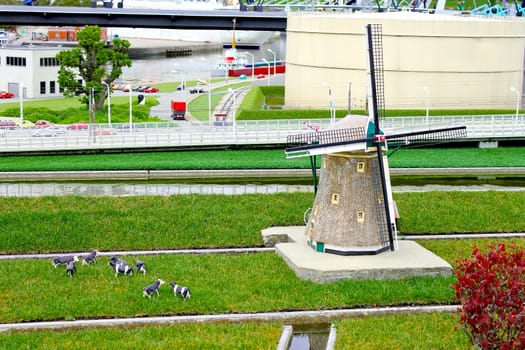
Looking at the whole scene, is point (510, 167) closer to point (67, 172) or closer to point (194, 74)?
point (67, 172)

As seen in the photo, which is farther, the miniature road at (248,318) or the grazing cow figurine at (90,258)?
the grazing cow figurine at (90,258)

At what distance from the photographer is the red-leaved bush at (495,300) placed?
68.2ft

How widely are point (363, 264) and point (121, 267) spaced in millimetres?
7105

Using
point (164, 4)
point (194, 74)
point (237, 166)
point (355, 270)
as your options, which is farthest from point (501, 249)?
point (164, 4)

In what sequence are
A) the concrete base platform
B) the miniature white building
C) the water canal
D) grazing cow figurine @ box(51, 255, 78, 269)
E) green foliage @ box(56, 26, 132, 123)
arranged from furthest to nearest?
the miniature white building < green foliage @ box(56, 26, 132, 123) < the water canal < grazing cow figurine @ box(51, 255, 78, 269) < the concrete base platform

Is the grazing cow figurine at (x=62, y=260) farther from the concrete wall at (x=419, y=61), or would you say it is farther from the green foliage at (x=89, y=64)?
the concrete wall at (x=419, y=61)

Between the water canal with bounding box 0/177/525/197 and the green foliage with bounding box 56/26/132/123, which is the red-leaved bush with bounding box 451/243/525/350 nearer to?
the water canal with bounding box 0/177/525/197

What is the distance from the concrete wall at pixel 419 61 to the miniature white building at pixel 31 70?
2143 centimetres

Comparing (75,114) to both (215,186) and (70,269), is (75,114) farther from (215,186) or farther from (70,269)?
(70,269)

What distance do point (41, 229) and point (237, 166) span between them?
15149 mm

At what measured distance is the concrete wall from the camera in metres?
65.3

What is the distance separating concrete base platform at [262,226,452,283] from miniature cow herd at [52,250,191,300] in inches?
154

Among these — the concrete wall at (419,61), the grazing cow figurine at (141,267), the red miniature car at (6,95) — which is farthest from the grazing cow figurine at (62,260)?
the red miniature car at (6,95)

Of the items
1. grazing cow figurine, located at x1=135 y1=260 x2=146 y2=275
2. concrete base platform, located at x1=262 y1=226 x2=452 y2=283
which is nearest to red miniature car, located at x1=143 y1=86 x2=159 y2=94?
concrete base platform, located at x1=262 y1=226 x2=452 y2=283
